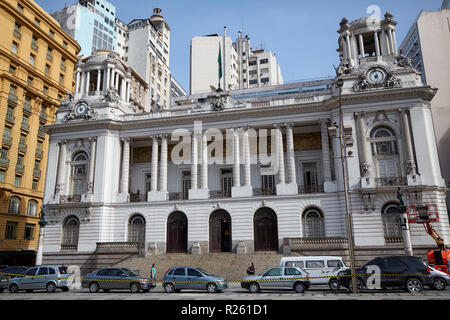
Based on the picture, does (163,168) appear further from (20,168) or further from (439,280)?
(439,280)

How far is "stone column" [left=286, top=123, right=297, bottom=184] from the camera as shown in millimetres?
33031

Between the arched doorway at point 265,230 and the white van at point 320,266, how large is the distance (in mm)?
12276

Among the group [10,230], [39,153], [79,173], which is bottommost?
[10,230]

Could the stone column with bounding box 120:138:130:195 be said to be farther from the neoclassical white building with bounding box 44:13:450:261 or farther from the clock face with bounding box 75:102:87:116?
the clock face with bounding box 75:102:87:116

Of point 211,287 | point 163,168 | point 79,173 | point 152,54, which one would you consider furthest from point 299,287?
point 152,54

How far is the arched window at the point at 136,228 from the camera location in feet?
115

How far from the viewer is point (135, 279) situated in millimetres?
19141

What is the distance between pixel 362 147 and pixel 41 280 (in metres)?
26.4

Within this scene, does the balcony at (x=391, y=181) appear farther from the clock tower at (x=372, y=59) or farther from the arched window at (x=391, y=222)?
the clock tower at (x=372, y=59)

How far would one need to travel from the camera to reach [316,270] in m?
19.5

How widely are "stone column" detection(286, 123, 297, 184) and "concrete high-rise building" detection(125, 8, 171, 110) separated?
41.5m

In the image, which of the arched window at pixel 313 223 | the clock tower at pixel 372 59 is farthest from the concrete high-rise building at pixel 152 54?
the arched window at pixel 313 223

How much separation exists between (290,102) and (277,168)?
6.68 metres

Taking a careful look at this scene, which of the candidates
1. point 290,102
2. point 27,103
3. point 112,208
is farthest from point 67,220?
point 290,102
